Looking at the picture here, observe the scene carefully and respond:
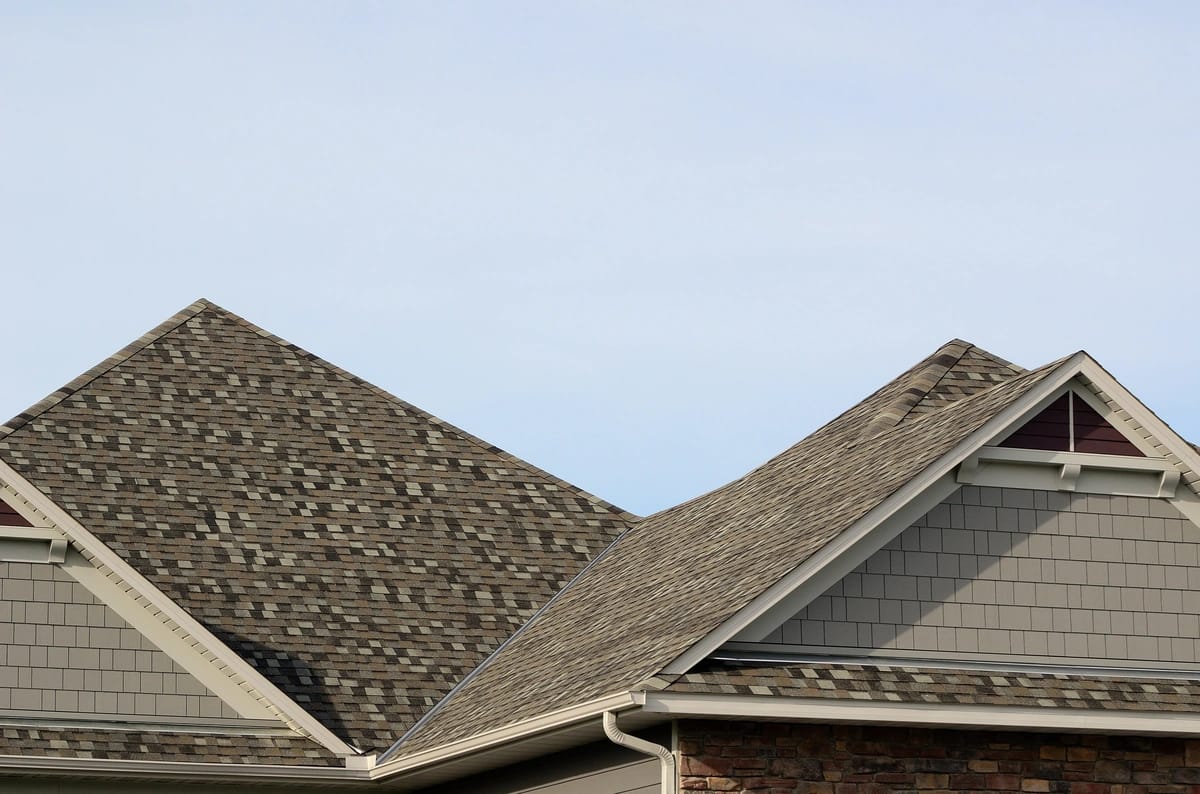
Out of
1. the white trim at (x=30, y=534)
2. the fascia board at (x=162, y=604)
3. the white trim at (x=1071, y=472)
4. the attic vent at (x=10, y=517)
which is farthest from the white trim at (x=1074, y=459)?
the attic vent at (x=10, y=517)

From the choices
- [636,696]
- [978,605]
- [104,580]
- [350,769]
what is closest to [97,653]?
[104,580]

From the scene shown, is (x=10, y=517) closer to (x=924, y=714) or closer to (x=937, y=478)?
(x=937, y=478)

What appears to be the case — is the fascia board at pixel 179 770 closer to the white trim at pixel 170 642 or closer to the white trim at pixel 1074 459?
the white trim at pixel 170 642

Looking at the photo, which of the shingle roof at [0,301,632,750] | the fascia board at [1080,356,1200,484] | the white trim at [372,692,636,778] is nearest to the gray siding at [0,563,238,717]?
the shingle roof at [0,301,632,750]

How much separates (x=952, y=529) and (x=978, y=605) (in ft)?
2.00

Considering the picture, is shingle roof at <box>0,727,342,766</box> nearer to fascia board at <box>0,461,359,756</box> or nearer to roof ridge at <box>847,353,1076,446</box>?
fascia board at <box>0,461,359,756</box>

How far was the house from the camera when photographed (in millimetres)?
14195

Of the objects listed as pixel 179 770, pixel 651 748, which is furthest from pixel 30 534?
pixel 651 748

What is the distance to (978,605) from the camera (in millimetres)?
15039

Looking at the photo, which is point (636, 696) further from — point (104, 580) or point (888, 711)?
point (104, 580)

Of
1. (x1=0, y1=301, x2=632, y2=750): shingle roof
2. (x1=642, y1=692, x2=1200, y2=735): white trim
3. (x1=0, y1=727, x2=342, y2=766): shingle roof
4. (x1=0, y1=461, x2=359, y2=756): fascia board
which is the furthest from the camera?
(x1=0, y1=301, x2=632, y2=750): shingle roof

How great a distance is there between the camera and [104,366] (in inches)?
917

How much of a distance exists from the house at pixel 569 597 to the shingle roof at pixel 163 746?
0.11 ft

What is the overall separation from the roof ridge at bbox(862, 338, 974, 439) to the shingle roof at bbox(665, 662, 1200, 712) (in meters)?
4.18
